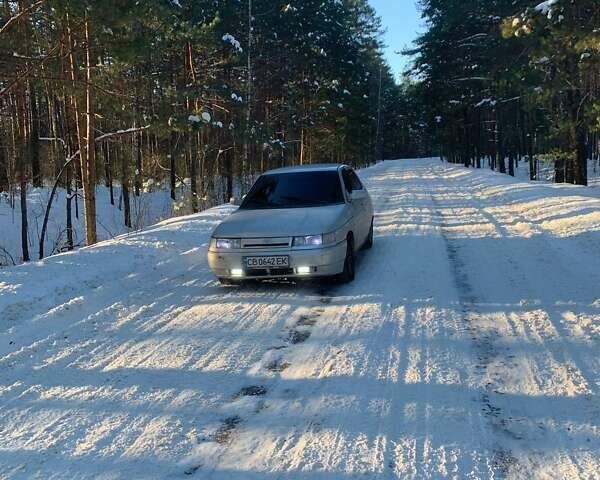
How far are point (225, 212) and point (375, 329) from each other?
10.2m

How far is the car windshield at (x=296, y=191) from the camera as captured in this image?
27.3ft

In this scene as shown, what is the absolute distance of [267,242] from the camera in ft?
23.3

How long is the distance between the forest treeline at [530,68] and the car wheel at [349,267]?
7.24 meters

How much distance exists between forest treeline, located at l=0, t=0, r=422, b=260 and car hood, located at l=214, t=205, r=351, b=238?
5170 millimetres

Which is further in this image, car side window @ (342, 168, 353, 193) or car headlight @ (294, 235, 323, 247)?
car side window @ (342, 168, 353, 193)

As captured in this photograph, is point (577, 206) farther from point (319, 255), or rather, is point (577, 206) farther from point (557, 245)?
point (319, 255)

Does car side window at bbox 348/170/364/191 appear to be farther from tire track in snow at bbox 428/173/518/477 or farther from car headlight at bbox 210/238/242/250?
car headlight at bbox 210/238/242/250

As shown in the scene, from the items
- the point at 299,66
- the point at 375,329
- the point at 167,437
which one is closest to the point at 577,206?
the point at 375,329

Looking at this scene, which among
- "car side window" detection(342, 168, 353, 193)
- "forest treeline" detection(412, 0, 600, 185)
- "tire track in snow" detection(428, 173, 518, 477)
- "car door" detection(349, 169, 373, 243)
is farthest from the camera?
"forest treeline" detection(412, 0, 600, 185)

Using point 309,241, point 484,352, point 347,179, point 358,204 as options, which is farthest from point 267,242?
point 484,352

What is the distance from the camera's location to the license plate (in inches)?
276

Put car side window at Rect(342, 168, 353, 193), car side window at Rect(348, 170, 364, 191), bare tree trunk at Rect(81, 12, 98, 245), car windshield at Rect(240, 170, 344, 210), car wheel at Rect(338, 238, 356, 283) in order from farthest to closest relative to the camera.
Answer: bare tree trunk at Rect(81, 12, 98, 245) < car side window at Rect(348, 170, 364, 191) < car side window at Rect(342, 168, 353, 193) < car windshield at Rect(240, 170, 344, 210) < car wheel at Rect(338, 238, 356, 283)

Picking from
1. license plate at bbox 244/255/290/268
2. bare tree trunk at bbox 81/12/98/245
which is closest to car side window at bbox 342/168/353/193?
license plate at bbox 244/255/290/268

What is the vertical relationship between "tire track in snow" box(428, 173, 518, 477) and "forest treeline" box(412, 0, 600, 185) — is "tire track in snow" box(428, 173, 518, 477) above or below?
below
